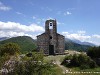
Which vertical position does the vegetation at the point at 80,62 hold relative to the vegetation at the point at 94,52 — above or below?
below

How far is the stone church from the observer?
62812 millimetres

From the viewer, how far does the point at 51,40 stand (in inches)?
2486

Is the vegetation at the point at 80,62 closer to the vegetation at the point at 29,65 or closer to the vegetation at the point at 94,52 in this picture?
the vegetation at the point at 94,52

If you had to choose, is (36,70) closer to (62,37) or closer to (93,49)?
(93,49)

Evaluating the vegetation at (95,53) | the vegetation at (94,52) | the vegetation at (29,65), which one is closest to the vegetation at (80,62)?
the vegetation at (95,53)

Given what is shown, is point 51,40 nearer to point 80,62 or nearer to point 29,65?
point 80,62

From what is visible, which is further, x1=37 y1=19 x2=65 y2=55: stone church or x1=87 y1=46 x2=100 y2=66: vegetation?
x1=37 y1=19 x2=65 y2=55: stone church

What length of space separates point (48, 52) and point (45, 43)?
2.41 metres

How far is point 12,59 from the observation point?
2766 cm

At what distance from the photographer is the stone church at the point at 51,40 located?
62812 millimetres

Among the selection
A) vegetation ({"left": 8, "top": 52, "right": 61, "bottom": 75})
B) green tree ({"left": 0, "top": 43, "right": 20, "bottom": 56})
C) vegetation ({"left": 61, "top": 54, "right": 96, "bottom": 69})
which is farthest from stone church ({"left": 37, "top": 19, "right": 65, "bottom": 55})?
vegetation ({"left": 8, "top": 52, "right": 61, "bottom": 75})

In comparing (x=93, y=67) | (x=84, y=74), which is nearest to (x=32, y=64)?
(x=84, y=74)

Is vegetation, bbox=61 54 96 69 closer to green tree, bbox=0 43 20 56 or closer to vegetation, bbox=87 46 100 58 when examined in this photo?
vegetation, bbox=87 46 100 58

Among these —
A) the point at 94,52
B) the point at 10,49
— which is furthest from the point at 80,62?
the point at 10,49
